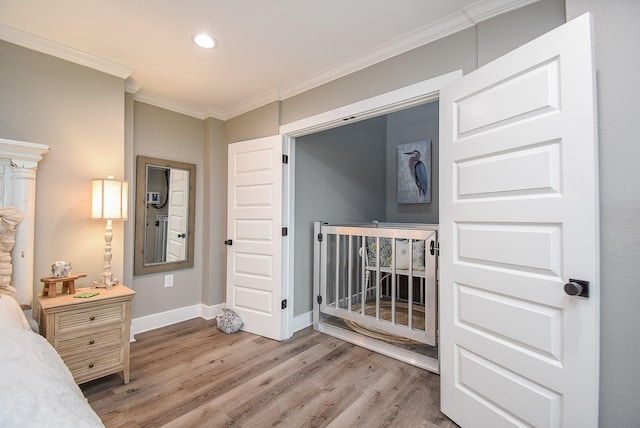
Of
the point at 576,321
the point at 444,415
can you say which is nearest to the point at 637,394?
the point at 576,321

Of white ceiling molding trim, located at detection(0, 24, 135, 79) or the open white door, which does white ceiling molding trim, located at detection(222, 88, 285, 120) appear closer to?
white ceiling molding trim, located at detection(0, 24, 135, 79)

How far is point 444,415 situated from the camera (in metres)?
1.72

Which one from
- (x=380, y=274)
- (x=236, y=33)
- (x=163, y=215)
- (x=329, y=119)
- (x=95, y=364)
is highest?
(x=236, y=33)

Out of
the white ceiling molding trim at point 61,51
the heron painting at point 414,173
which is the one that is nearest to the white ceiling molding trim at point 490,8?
the heron painting at point 414,173

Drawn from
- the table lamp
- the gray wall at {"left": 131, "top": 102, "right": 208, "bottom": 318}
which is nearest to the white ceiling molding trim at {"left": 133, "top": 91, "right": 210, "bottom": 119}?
the gray wall at {"left": 131, "top": 102, "right": 208, "bottom": 318}

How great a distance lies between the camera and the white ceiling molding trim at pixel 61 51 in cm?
195

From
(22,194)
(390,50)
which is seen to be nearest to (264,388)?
(22,194)

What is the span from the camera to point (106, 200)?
7.05ft

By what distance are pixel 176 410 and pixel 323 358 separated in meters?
1.14

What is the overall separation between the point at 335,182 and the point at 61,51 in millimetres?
2694

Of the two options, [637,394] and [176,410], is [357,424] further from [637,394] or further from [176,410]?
[637,394]

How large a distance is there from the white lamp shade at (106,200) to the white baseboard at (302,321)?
1.88 metres

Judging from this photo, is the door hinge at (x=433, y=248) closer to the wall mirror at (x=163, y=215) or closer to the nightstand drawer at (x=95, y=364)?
the nightstand drawer at (x=95, y=364)

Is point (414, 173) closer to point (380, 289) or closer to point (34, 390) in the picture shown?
point (380, 289)
